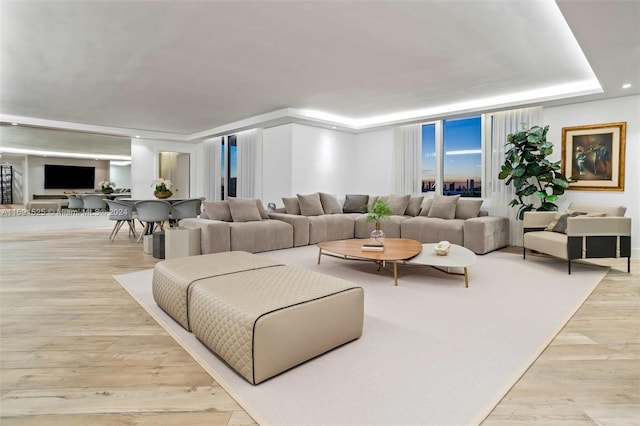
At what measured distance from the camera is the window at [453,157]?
7051 mm

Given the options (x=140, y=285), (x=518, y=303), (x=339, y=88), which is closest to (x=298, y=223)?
(x=339, y=88)

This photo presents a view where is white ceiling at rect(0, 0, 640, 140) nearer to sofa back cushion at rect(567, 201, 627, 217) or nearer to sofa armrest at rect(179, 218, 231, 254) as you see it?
sofa back cushion at rect(567, 201, 627, 217)

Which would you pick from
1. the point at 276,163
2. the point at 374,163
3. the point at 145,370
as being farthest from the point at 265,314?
the point at 374,163

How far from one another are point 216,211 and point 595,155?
5.97 m

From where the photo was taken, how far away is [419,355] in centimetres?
213

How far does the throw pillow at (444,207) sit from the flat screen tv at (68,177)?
415 inches

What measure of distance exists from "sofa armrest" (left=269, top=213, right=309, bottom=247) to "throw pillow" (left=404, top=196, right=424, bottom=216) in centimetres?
205

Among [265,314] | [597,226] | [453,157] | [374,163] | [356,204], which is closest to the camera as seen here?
[265,314]

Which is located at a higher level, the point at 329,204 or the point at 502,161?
the point at 502,161

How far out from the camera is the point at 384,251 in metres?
4.02

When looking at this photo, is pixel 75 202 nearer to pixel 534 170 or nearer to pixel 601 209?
pixel 534 170

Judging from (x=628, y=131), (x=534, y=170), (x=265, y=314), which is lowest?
(x=265, y=314)

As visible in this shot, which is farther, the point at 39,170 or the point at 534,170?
the point at 39,170

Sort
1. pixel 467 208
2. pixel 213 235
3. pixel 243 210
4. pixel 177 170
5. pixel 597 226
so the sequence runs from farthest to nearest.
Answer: pixel 177 170 < pixel 467 208 < pixel 243 210 < pixel 213 235 < pixel 597 226
